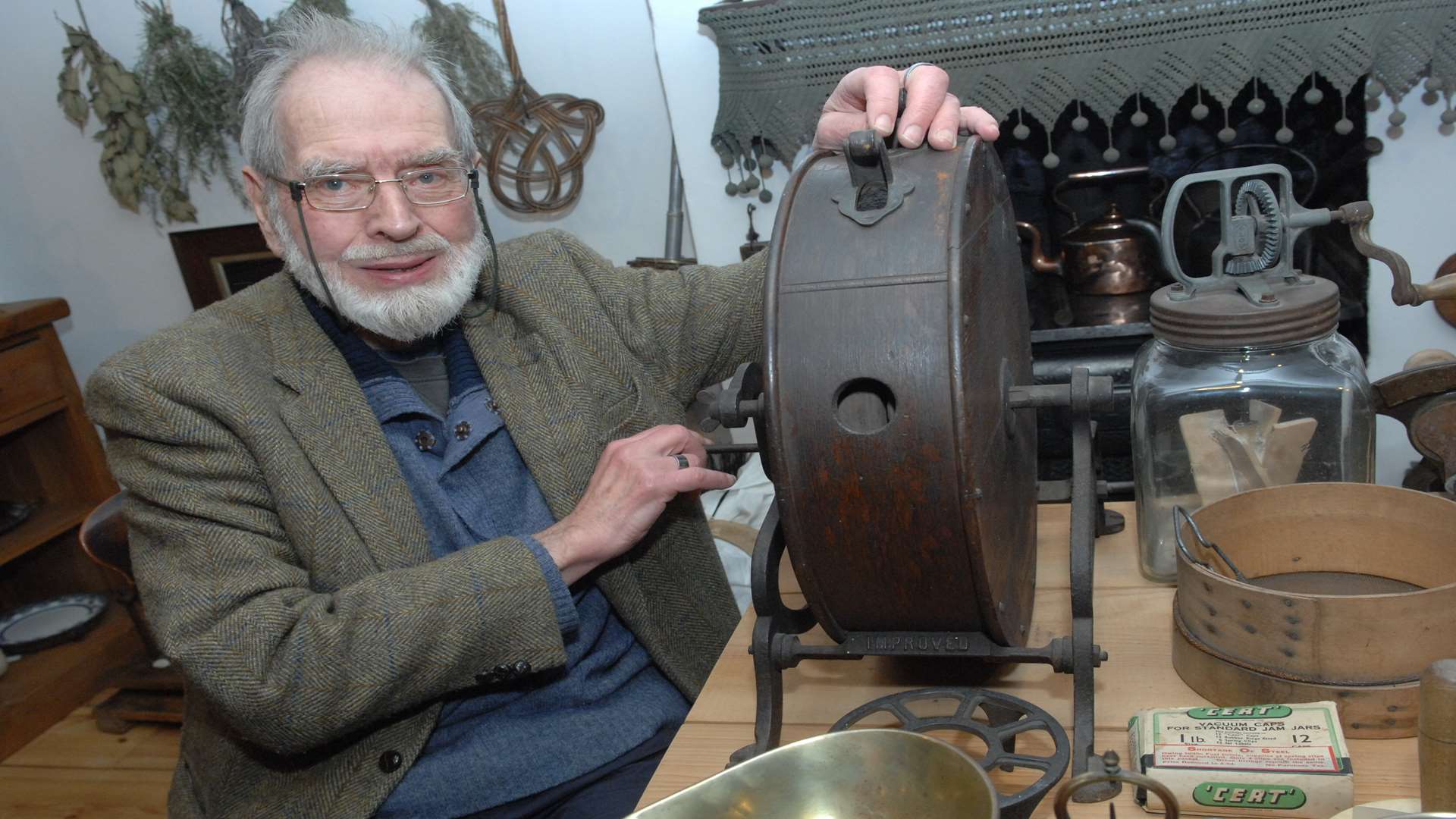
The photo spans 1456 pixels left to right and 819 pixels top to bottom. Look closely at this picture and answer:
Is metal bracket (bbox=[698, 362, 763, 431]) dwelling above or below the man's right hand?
above

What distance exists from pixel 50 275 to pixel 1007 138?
3.03 m

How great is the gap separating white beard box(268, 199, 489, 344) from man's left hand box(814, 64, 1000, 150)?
55 cm

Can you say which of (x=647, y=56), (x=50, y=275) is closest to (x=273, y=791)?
(x=647, y=56)

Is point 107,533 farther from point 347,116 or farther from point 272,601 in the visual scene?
point 347,116

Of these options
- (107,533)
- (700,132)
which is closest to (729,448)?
(107,533)

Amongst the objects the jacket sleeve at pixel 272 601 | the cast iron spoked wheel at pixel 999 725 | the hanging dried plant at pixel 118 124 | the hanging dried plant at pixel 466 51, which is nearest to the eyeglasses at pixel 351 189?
the jacket sleeve at pixel 272 601

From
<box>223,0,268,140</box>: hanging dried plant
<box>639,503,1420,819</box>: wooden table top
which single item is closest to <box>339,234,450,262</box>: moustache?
<box>639,503,1420,819</box>: wooden table top

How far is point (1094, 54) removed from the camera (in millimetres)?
2371

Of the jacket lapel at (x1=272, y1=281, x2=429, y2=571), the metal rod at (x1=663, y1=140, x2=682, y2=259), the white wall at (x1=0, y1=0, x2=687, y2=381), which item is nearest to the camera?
the jacket lapel at (x1=272, y1=281, x2=429, y2=571)

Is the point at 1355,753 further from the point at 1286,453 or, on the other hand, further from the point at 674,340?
the point at 674,340

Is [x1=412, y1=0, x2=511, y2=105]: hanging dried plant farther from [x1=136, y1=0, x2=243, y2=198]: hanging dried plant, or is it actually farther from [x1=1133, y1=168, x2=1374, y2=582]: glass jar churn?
[x1=1133, y1=168, x2=1374, y2=582]: glass jar churn

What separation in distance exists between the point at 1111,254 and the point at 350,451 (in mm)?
1777

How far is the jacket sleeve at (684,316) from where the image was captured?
1646 mm

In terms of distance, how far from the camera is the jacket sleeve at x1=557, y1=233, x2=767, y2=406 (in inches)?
64.8
